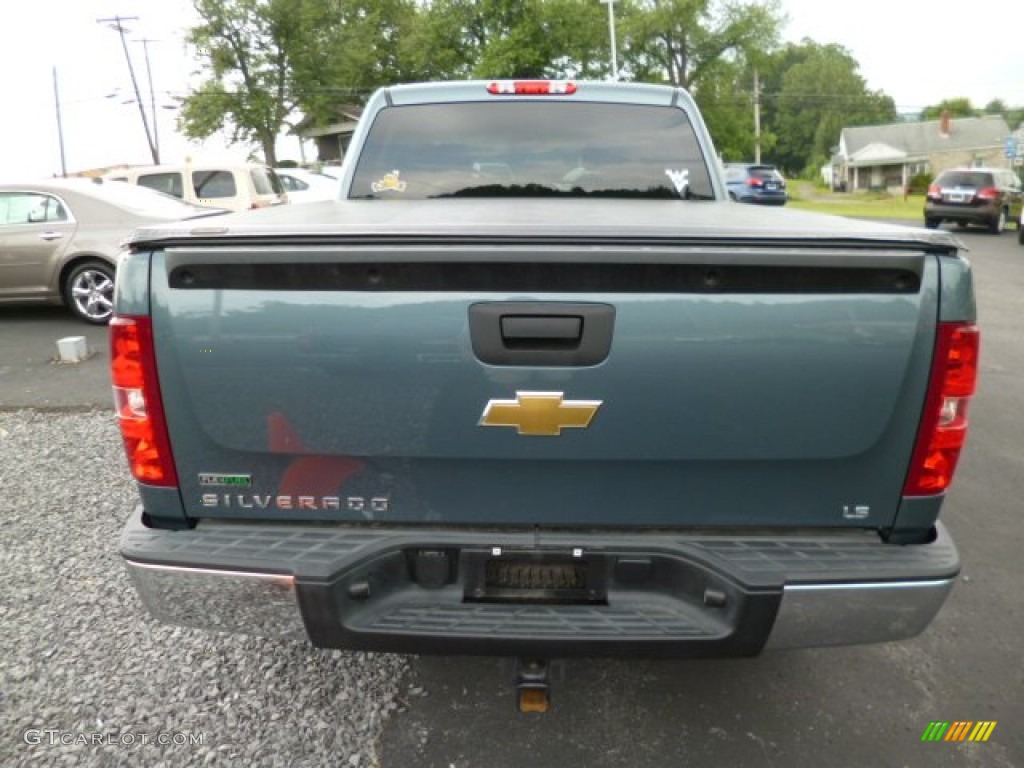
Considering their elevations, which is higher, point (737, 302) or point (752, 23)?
point (752, 23)

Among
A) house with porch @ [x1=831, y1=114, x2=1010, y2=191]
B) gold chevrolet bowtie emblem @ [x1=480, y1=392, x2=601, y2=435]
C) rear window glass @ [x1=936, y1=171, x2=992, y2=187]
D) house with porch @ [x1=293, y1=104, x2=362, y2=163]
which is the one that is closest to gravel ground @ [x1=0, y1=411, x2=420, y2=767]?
gold chevrolet bowtie emblem @ [x1=480, y1=392, x2=601, y2=435]

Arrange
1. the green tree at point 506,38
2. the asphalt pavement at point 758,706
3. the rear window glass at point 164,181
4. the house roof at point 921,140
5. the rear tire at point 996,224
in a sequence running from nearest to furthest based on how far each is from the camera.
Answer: the asphalt pavement at point 758,706 → the rear window glass at point 164,181 → the rear tire at point 996,224 → the green tree at point 506,38 → the house roof at point 921,140

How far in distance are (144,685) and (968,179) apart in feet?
80.3

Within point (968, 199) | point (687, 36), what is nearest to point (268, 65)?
point (687, 36)

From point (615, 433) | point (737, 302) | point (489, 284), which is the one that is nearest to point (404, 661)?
point (615, 433)

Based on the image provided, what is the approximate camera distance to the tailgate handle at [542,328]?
6.15 feet

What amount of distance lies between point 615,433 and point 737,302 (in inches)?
17.5

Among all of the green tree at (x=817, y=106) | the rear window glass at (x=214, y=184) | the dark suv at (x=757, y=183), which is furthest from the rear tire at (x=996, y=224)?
the green tree at (x=817, y=106)

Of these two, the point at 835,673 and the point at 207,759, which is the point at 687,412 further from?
the point at 207,759

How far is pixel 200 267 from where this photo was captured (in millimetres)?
1909

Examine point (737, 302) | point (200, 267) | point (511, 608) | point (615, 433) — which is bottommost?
point (511, 608)

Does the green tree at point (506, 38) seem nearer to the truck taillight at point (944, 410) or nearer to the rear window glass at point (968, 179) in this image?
the rear window glass at point (968, 179)

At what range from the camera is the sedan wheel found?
8.73m

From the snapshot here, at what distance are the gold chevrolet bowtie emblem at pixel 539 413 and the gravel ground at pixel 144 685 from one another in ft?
4.18
